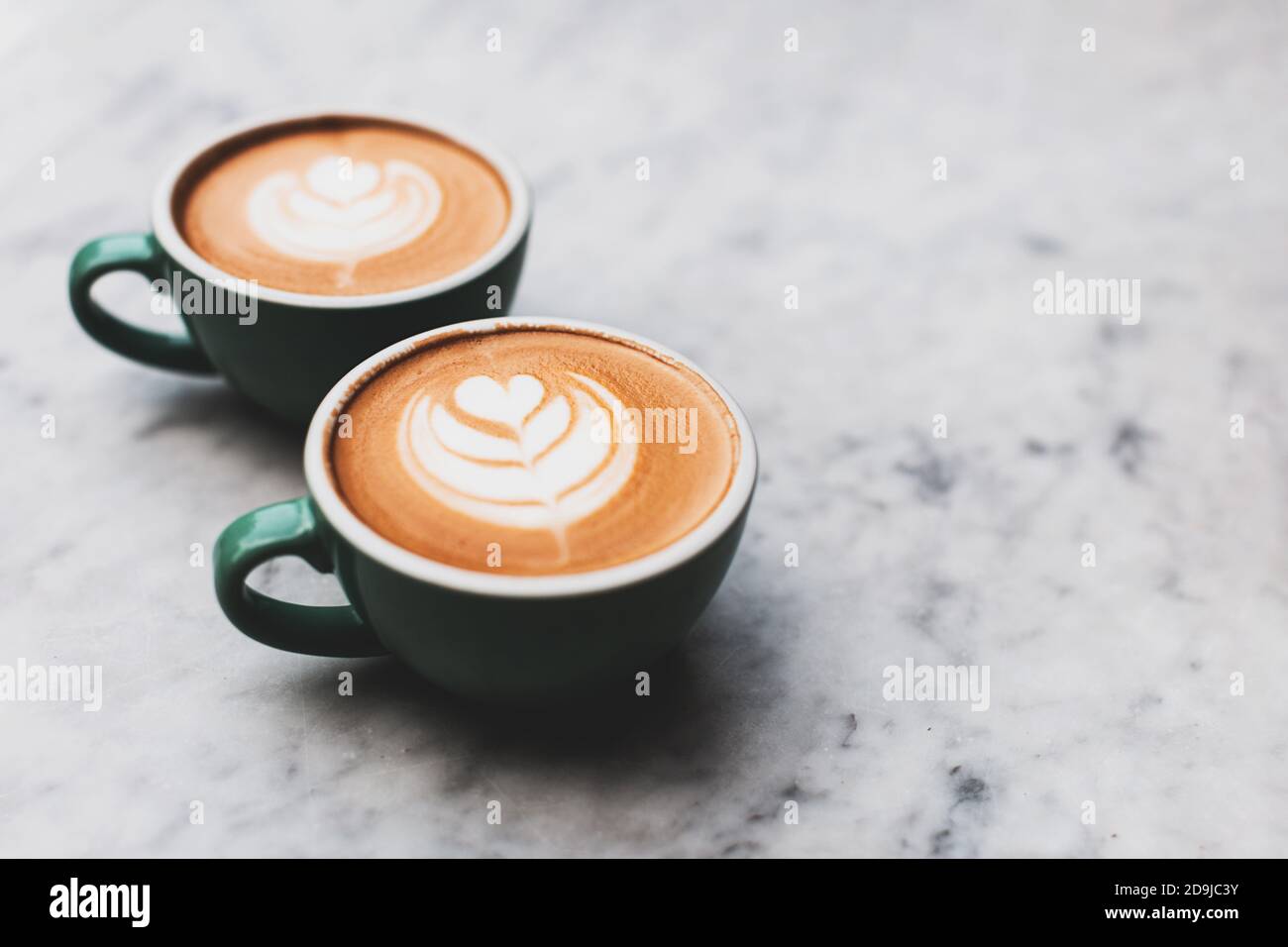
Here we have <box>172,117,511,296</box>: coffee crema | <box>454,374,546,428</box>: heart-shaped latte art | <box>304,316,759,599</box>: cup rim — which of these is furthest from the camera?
<box>172,117,511,296</box>: coffee crema

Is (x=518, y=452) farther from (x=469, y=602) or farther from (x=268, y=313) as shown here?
(x=268, y=313)

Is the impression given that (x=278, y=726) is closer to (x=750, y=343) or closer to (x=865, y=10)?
(x=750, y=343)

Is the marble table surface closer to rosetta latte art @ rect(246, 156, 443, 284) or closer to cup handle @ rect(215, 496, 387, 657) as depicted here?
cup handle @ rect(215, 496, 387, 657)

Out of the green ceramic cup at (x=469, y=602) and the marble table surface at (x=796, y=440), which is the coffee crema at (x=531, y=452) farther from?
the marble table surface at (x=796, y=440)

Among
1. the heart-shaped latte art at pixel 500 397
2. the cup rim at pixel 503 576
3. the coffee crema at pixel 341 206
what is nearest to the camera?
the cup rim at pixel 503 576

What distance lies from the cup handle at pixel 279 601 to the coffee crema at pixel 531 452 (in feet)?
0.11

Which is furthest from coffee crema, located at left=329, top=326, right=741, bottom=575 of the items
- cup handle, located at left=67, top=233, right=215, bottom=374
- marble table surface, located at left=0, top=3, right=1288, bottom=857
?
cup handle, located at left=67, top=233, right=215, bottom=374

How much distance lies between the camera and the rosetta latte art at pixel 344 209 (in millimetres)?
914

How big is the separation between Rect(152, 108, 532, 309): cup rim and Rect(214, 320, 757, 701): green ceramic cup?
0.38 ft

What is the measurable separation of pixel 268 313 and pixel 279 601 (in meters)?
0.20

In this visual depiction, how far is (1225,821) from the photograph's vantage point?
73 centimetres

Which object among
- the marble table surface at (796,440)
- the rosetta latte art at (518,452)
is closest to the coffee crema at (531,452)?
the rosetta latte art at (518,452)

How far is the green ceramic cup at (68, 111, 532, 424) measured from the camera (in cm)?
84

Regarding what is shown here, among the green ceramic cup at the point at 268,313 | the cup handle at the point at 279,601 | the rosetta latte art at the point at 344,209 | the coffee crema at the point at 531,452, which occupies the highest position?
the rosetta latte art at the point at 344,209
